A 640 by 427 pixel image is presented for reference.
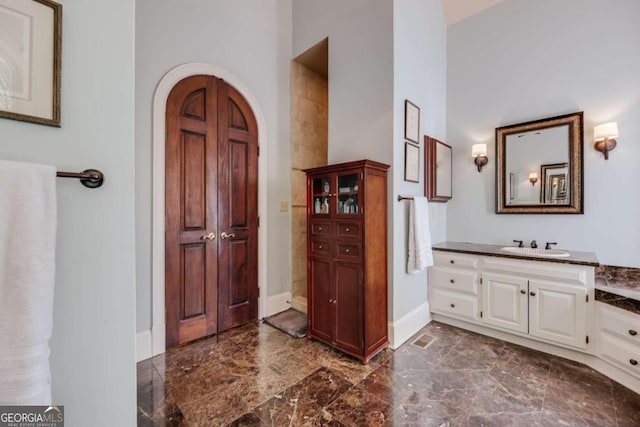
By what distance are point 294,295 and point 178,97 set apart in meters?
2.45

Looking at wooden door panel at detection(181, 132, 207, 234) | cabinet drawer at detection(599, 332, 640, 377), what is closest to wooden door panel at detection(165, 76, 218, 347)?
wooden door panel at detection(181, 132, 207, 234)

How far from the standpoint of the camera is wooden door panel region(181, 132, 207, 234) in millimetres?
2473

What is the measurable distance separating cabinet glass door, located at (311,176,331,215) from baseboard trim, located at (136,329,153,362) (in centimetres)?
177

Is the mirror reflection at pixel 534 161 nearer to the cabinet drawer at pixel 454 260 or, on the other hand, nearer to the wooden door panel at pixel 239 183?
the cabinet drawer at pixel 454 260

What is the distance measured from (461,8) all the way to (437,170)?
6.46 ft

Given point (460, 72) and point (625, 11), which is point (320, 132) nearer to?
point (460, 72)

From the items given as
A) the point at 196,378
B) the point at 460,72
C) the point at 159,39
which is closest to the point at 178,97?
the point at 159,39

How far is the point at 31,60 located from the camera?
0.84m

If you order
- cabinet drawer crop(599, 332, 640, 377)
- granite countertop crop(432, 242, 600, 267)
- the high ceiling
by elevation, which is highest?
the high ceiling

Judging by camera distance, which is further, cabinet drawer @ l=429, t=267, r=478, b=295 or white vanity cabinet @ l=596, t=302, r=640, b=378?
cabinet drawer @ l=429, t=267, r=478, b=295

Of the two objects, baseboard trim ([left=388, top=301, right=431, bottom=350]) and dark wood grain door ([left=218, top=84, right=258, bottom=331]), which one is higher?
dark wood grain door ([left=218, top=84, right=258, bottom=331])

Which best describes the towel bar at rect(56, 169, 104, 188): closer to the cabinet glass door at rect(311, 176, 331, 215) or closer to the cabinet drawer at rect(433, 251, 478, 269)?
the cabinet glass door at rect(311, 176, 331, 215)

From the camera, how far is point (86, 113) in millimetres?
935

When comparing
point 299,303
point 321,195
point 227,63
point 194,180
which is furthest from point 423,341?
point 227,63
